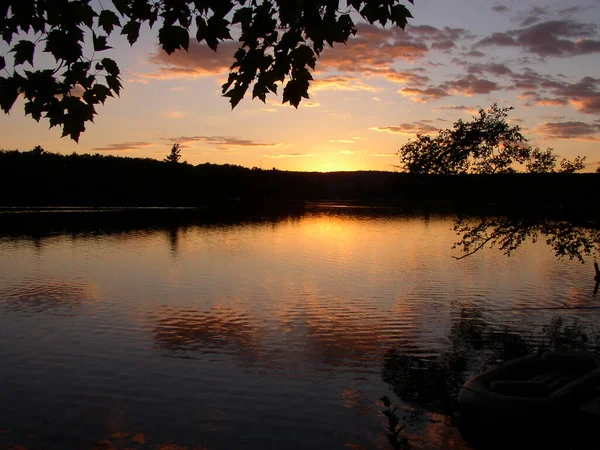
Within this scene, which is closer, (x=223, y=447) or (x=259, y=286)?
(x=223, y=447)

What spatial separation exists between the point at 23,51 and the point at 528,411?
11797 millimetres

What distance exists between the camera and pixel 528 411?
1185 centimetres

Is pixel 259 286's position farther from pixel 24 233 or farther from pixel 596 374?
pixel 24 233

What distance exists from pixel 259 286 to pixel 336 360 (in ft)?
56.9

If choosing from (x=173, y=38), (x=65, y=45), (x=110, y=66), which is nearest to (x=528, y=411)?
(x=173, y=38)

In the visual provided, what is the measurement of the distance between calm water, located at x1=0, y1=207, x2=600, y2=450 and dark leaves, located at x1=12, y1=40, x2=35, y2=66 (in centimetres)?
1037

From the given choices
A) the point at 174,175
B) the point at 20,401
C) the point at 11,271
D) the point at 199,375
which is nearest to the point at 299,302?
the point at 199,375

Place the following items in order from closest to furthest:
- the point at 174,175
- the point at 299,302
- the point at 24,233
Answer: the point at 299,302
the point at 24,233
the point at 174,175

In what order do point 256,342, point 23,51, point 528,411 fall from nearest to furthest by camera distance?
point 23,51, point 528,411, point 256,342

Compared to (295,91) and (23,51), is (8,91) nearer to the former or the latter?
(23,51)

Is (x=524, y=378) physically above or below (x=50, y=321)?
above

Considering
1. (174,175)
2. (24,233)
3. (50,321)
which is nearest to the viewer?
(50,321)

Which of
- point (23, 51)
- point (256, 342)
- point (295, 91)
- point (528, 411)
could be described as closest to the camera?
point (23, 51)

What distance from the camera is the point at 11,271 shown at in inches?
1558
